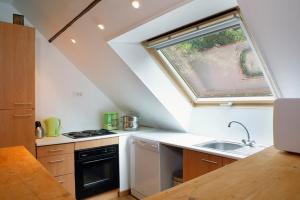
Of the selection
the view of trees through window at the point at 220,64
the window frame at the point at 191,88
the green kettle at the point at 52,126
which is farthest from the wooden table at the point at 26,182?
the view of trees through window at the point at 220,64

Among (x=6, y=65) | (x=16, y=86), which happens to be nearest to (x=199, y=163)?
(x=16, y=86)

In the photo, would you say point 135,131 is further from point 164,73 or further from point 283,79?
point 283,79

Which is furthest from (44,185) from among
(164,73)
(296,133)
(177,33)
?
(164,73)

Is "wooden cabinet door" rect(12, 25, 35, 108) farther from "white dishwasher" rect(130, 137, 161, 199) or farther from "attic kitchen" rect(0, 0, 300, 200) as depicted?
"white dishwasher" rect(130, 137, 161, 199)

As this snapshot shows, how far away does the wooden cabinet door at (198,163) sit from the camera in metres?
2.25

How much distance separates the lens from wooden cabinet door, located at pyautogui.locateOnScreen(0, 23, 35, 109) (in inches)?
103

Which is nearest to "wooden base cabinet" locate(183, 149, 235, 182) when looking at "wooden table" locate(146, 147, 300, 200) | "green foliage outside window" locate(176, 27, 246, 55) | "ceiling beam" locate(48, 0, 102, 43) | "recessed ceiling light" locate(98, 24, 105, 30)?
"wooden table" locate(146, 147, 300, 200)

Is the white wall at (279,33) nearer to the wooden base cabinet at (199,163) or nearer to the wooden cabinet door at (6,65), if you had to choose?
the wooden base cabinet at (199,163)

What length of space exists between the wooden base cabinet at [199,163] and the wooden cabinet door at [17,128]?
1.76 m

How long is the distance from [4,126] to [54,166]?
0.72 metres

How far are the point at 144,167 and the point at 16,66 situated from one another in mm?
1948

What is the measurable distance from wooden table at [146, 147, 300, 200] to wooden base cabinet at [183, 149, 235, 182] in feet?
3.20

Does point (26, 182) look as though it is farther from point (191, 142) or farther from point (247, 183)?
point (191, 142)

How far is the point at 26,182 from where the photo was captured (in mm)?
1159
